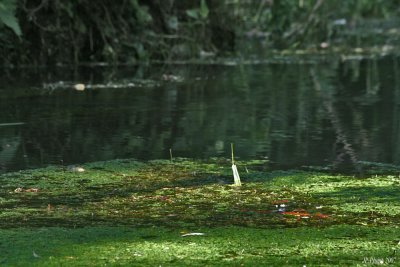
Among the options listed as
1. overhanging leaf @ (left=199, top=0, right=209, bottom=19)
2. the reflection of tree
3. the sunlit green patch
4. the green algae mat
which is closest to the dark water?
the reflection of tree

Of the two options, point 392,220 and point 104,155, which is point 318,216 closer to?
point 392,220

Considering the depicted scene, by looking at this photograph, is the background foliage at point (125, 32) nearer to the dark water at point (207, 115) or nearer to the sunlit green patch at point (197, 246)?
the dark water at point (207, 115)

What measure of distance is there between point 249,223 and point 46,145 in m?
2.60

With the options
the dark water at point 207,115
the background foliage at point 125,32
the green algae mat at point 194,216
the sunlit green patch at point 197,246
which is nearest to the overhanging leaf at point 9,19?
the background foliage at point 125,32

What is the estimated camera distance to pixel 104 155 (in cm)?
603

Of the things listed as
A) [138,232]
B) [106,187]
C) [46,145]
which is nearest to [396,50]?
[46,145]

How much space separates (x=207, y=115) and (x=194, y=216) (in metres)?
3.59

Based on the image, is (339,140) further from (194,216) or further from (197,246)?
(197,246)

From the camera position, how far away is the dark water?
613 centimetres

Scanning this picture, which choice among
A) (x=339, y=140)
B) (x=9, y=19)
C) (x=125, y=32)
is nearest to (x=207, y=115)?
(x=339, y=140)

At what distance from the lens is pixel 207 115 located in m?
7.78

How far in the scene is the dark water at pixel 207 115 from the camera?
6.13 meters

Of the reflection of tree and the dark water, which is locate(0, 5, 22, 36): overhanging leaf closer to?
the dark water

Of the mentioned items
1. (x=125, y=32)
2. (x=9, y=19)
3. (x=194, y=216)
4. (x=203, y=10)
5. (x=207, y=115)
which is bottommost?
(x=207, y=115)
